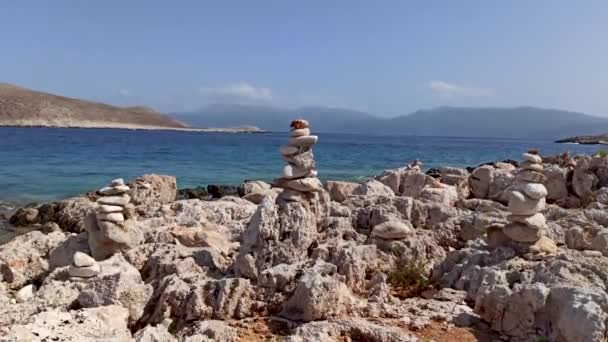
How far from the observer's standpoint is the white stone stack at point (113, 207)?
8195 mm

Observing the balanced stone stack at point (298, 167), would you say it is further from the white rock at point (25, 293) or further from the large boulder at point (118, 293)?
the white rock at point (25, 293)

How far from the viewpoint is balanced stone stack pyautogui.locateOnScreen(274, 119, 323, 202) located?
762 centimetres

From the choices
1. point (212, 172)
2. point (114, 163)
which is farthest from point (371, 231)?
point (114, 163)

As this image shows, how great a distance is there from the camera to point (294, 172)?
300 inches

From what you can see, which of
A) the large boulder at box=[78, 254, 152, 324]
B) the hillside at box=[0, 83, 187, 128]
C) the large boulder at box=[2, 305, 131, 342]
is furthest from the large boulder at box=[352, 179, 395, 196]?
the hillside at box=[0, 83, 187, 128]

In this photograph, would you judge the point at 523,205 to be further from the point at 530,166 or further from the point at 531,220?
the point at 530,166

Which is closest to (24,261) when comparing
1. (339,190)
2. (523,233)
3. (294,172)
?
(294,172)

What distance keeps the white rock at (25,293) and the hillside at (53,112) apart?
11367 cm

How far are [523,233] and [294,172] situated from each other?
3.49 metres

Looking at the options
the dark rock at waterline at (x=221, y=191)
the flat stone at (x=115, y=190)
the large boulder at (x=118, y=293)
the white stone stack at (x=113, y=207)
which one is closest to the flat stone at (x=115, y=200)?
the white stone stack at (x=113, y=207)

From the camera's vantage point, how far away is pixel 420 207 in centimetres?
1055

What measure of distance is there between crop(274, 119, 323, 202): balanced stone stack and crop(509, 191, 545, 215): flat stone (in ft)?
9.59

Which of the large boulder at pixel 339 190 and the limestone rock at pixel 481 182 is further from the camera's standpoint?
the limestone rock at pixel 481 182

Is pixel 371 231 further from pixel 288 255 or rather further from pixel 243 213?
pixel 243 213
